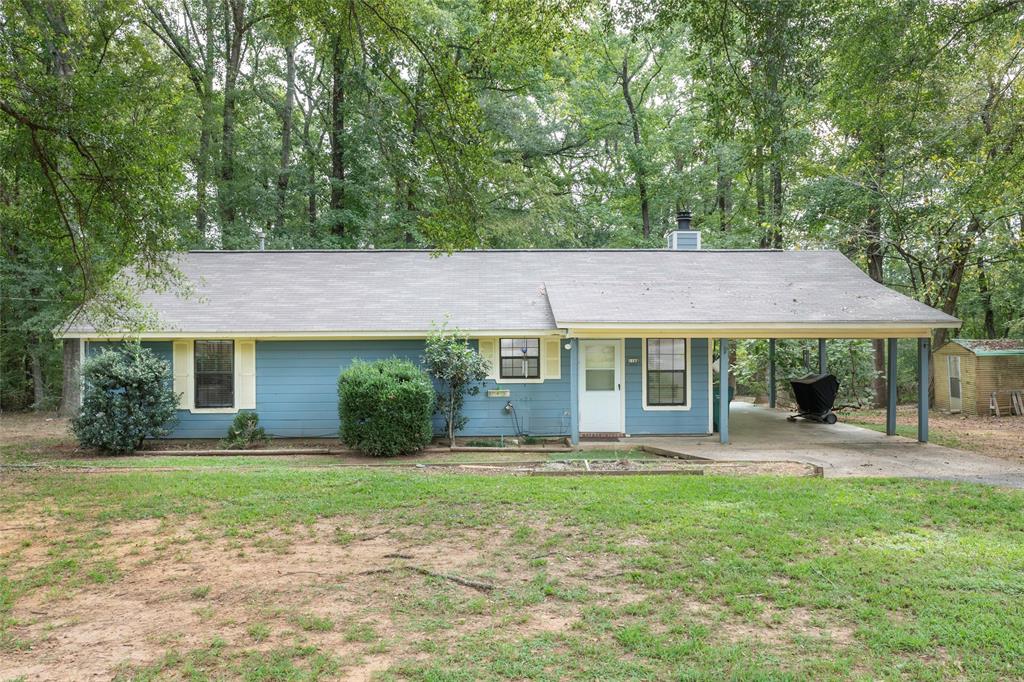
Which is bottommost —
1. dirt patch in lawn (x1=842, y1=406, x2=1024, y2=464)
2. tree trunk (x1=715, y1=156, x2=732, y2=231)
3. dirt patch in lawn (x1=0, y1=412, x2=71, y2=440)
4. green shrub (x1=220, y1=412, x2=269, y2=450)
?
dirt patch in lawn (x1=842, y1=406, x2=1024, y2=464)

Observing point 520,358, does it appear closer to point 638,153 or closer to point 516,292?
point 516,292

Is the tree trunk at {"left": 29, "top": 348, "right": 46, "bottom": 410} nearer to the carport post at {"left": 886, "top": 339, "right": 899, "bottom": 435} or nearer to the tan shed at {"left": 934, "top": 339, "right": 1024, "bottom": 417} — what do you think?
the carport post at {"left": 886, "top": 339, "right": 899, "bottom": 435}

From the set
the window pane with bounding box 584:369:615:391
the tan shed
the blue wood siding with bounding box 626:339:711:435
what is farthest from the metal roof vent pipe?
the tan shed

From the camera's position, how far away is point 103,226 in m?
8.65

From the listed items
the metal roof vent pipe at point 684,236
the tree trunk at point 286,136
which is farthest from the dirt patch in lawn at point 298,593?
the tree trunk at point 286,136

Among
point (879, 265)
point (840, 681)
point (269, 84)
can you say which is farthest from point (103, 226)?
point (879, 265)

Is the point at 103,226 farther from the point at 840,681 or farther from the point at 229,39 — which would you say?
the point at 229,39

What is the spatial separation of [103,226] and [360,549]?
6.12 meters

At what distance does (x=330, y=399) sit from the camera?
12.2m

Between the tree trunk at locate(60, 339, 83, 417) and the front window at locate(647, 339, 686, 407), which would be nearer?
the front window at locate(647, 339, 686, 407)

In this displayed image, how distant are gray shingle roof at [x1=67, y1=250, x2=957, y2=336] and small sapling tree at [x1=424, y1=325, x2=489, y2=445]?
0.48 m

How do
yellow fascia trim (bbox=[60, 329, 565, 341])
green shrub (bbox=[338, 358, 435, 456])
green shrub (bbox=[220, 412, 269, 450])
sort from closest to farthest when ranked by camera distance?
green shrub (bbox=[338, 358, 435, 456])
yellow fascia trim (bbox=[60, 329, 565, 341])
green shrub (bbox=[220, 412, 269, 450])

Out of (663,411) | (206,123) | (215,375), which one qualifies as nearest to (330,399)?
(215,375)

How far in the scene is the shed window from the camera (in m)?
12.1
